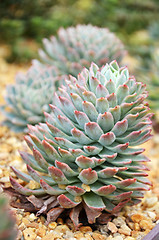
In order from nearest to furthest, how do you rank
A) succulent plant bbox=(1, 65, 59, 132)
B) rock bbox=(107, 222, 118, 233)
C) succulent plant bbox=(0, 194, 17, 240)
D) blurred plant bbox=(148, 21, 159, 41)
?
succulent plant bbox=(0, 194, 17, 240) < rock bbox=(107, 222, 118, 233) < succulent plant bbox=(1, 65, 59, 132) < blurred plant bbox=(148, 21, 159, 41)

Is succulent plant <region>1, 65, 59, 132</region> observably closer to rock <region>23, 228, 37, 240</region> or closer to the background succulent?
rock <region>23, 228, 37, 240</region>

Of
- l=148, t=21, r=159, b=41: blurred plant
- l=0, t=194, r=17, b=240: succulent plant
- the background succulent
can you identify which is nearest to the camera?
l=0, t=194, r=17, b=240: succulent plant

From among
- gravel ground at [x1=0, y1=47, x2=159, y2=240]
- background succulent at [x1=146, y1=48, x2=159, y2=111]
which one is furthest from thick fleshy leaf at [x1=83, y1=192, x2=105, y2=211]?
background succulent at [x1=146, y1=48, x2=159, y2=111]

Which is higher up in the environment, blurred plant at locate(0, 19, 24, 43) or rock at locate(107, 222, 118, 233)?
blurred plant at locate(0, 19, 24, 43)

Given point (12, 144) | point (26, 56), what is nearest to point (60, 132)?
point (12, 144)

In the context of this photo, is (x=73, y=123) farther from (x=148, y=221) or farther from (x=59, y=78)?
(x=59, y=78)

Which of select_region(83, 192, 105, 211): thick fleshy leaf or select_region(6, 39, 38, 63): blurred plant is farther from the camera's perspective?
select_region(6, 39, 38, 63): blurred plant

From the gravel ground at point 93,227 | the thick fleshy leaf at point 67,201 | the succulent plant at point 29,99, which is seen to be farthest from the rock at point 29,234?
the succulent plant at point 29,99
